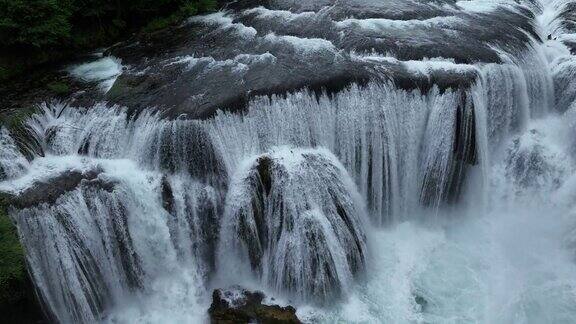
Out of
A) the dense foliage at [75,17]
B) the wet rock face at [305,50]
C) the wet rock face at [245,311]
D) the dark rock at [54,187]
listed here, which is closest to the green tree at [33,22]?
the dense foliage at [75,17]

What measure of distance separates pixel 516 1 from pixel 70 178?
58.6ft

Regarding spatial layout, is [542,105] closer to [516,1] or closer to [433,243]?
[433,243]

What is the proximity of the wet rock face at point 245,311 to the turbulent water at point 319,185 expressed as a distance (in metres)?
0.42

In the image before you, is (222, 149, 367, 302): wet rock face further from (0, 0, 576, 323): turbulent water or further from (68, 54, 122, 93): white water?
(68, 54, 122, 93): white water

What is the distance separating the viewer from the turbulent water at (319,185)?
1186cm

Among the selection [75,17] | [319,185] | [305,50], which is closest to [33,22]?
[75,17]

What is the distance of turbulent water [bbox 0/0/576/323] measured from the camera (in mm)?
11859

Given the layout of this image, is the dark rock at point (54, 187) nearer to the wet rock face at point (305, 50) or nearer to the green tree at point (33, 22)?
the wet rock face at point (305, 50)

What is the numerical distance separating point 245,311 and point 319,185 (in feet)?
11.3

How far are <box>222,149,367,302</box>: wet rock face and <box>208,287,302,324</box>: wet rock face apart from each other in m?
0.58

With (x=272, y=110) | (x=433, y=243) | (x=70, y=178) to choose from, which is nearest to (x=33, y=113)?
(x=70, y=178)

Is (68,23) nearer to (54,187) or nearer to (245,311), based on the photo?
(54,187)

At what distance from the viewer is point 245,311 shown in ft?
38.4

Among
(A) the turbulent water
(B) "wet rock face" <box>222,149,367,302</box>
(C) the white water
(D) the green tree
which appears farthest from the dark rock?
(D) the green tree
